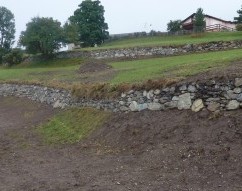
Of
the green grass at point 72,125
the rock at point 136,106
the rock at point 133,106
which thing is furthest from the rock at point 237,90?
the green grass at point 72,125

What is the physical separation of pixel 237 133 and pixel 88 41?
56766 mm

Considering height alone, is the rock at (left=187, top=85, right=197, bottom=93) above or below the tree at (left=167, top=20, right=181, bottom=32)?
below

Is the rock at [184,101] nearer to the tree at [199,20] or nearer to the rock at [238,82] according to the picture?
the rock at [238,82]

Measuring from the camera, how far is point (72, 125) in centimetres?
1777

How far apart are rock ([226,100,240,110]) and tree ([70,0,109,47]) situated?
5474cm

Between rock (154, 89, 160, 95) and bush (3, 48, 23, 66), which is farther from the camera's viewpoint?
bush (3, 48, 23, 66)

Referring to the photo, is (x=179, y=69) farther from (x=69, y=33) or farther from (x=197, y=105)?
(x=69, y=33)

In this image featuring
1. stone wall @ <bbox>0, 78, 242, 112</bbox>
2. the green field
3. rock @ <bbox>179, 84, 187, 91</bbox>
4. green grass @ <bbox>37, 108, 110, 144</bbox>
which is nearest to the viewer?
stone wall @ <bbox>0, 78, 242, 112</bbox>

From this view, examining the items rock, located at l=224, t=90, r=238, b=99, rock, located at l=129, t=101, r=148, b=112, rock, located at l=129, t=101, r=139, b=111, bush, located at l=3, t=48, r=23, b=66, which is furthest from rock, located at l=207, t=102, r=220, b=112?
bush, located at l=3, t=48, r=23, b=66

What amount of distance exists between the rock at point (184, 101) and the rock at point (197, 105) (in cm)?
21

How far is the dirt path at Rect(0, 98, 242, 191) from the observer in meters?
10.7

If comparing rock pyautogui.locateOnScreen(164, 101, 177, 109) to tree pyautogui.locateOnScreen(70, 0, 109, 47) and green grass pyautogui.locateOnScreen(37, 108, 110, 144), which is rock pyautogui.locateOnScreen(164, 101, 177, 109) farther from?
tree pyautogui.locateOnScreen(70, 0, 109, 47)

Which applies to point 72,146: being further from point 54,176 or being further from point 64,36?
point 64,36

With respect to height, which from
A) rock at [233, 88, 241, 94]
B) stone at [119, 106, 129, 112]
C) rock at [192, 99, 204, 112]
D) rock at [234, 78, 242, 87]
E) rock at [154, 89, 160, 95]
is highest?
rock at [234, 78, 242, 87]
